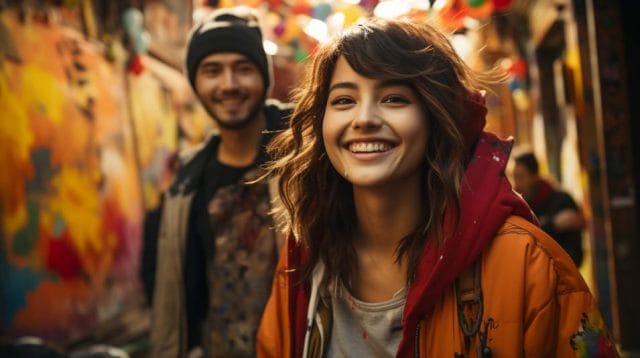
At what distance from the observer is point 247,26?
429 cm

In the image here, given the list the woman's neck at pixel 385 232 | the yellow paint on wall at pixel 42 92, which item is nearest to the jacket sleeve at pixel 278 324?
the woman's neck at pixel 385 232

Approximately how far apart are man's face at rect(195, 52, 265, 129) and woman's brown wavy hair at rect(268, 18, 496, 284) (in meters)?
1.16

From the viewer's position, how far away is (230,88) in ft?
13.3

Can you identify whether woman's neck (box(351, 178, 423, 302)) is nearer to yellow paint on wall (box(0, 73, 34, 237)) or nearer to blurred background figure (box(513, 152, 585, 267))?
blurred background figure (box(513, 152, 585, 267))

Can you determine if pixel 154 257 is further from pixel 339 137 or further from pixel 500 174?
pixel 500 174

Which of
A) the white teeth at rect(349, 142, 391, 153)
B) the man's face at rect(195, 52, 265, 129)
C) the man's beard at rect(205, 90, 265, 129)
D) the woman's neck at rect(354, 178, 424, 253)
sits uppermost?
the man's face at rect(195, 52, 265, 129)

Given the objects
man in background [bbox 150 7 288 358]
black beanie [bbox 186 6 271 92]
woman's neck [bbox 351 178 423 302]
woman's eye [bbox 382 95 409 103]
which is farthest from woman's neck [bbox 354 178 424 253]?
black beanie [bbox 186 6 271 92]

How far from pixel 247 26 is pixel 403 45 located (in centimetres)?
190

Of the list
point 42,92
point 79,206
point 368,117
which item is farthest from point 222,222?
point 79,206

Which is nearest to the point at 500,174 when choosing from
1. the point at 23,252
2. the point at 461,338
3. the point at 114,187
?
the point at 461,338

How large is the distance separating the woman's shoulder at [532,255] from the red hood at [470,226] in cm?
4

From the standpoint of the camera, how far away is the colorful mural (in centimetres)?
668

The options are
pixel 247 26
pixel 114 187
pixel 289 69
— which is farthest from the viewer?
pixel 289 69

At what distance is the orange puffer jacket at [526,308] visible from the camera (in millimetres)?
2232
